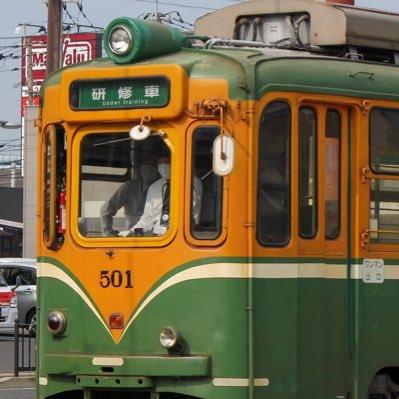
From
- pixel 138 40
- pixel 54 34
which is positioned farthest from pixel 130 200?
pixel 54 34

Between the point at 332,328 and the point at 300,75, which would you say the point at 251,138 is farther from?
the point at 332,328

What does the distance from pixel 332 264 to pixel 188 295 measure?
3.79 ft

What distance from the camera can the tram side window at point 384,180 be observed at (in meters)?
9.98

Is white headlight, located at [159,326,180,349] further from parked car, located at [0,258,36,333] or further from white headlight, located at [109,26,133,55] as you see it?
parked car, located at [0,258,36,333]

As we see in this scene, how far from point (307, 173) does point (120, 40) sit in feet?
5.77

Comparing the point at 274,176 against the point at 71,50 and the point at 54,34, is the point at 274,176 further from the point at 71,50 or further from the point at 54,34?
the point at 71,50

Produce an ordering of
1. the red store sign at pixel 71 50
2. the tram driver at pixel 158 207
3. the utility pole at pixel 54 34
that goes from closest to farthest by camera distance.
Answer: the tram driver at pixel 158 207, the utility pole at pixel 54 34, the red store sign at pixel 71 50

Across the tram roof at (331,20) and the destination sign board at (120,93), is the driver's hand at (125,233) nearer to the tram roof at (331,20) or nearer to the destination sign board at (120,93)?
the destination sign board at (120,93)

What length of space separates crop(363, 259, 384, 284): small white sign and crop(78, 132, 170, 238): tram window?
5.72 ft

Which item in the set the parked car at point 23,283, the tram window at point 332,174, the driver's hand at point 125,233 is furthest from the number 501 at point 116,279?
the parked car at point 23,283

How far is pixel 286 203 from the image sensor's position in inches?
376

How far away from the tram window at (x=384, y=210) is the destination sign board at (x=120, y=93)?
1.78 metres

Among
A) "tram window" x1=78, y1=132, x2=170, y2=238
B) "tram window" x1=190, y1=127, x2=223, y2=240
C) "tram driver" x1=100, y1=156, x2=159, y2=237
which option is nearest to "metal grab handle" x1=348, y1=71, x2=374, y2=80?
"tram window" x1=190, y1=127, x2=223, y2=240

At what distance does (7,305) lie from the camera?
28375mm
